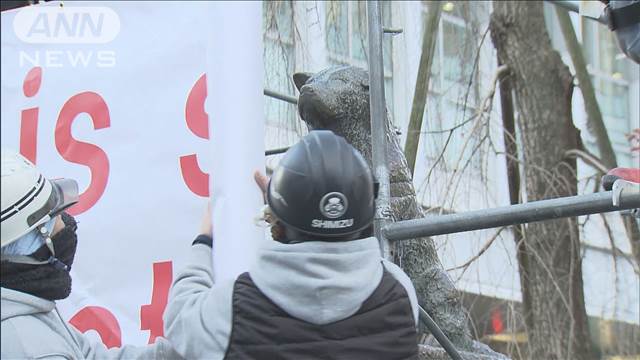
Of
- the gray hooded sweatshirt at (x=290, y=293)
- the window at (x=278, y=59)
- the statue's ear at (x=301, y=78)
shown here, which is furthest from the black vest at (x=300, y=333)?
the window at (x=278, y=59)

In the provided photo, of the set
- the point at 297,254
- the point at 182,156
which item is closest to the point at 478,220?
the point at 182,156

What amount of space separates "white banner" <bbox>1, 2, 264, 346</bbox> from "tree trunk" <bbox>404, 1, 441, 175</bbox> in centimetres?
250

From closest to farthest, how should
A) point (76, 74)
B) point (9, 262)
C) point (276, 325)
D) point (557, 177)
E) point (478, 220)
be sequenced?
1. point (276, 325)
2. point (9, 262)
3. point (478, 220)
4. point (76, 74)
5. point (557, 177)

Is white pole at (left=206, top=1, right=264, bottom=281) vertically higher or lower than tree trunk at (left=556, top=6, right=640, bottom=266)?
lower

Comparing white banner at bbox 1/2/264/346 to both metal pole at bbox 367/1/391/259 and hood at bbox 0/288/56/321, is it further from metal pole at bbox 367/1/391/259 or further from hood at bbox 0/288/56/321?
hood at bbox 0/288/56/321

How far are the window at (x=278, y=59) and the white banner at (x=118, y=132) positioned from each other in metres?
2.60

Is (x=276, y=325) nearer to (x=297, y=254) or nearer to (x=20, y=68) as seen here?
(x=297, y=254)

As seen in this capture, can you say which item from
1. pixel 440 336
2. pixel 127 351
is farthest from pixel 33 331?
pixel 440 336

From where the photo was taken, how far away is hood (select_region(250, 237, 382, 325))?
2262 millimetres

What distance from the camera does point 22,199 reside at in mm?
2438

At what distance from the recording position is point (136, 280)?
354 centimetres

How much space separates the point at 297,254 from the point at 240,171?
0.30 m

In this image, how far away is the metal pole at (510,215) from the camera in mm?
3289

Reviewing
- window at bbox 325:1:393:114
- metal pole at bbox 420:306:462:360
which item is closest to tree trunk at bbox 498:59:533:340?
window at bbox 325:1:393:114
